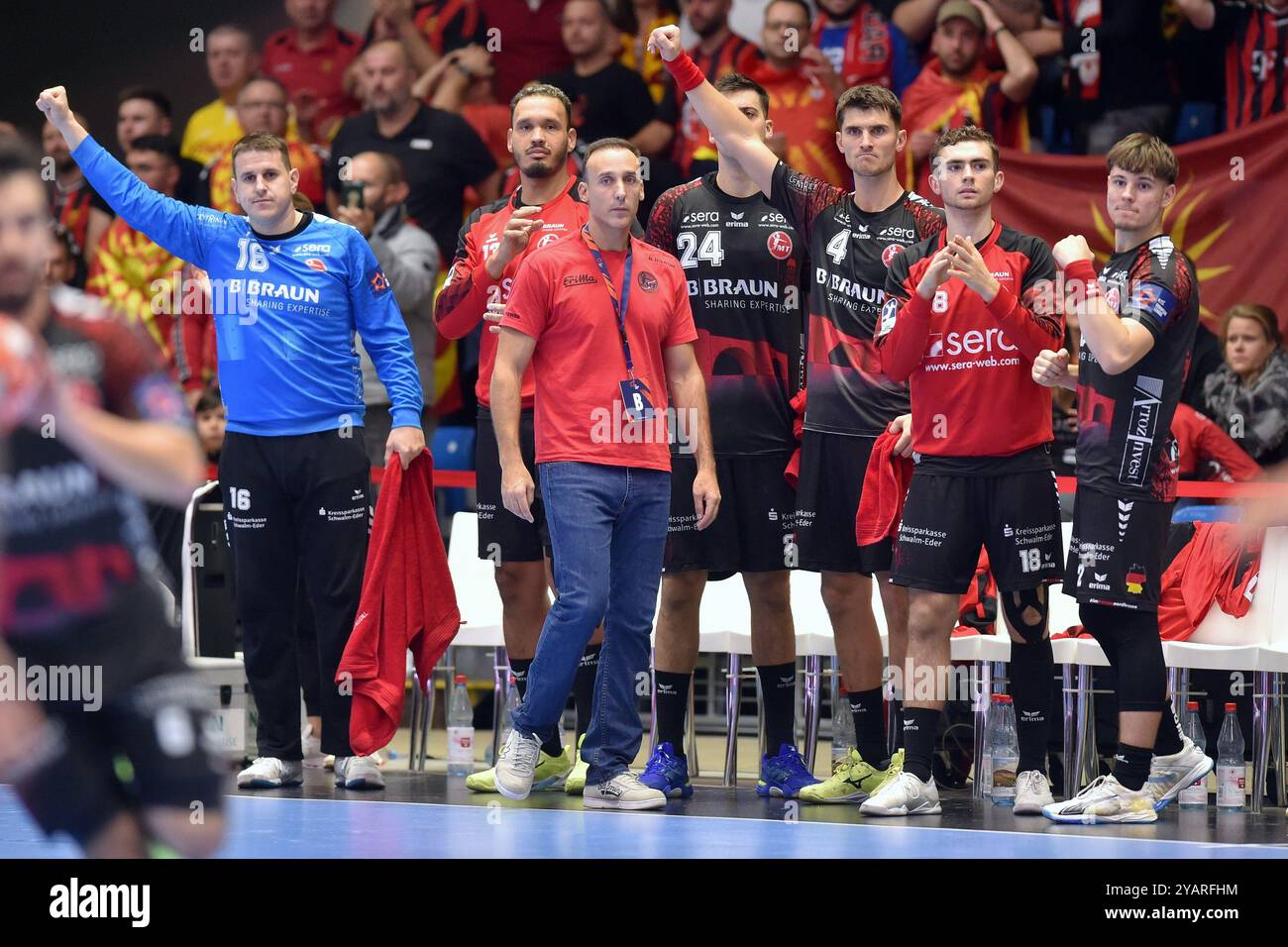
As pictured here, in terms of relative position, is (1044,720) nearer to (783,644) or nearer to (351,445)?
(783,644)

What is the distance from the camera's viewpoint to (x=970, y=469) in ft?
19.3

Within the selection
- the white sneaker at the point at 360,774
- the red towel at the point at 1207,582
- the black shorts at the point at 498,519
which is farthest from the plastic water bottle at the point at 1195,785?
the white sneaker at the point at 360,774

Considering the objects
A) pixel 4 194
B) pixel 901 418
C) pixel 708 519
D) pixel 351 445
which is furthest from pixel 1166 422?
pixel 4 194

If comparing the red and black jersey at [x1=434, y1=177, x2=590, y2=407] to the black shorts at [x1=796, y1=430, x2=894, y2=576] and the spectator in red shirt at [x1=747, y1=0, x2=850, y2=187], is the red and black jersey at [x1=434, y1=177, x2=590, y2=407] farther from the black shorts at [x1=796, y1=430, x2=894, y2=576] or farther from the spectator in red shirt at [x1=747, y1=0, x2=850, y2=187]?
the spectator in red shirt at [x1=747, y1=0, x2=850, y2=187]

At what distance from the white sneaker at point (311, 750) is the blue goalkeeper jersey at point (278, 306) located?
5.35 feet

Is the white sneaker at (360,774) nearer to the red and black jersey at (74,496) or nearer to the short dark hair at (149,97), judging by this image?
the red and black jersey at (74,496)

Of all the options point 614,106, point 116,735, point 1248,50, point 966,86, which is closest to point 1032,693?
point 116,735

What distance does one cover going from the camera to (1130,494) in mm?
5738

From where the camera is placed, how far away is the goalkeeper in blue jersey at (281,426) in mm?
6535

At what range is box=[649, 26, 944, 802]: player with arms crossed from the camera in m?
6.25

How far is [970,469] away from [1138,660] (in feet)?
2.76

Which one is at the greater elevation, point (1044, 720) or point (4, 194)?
point (4, 194)

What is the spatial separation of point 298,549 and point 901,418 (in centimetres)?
236
